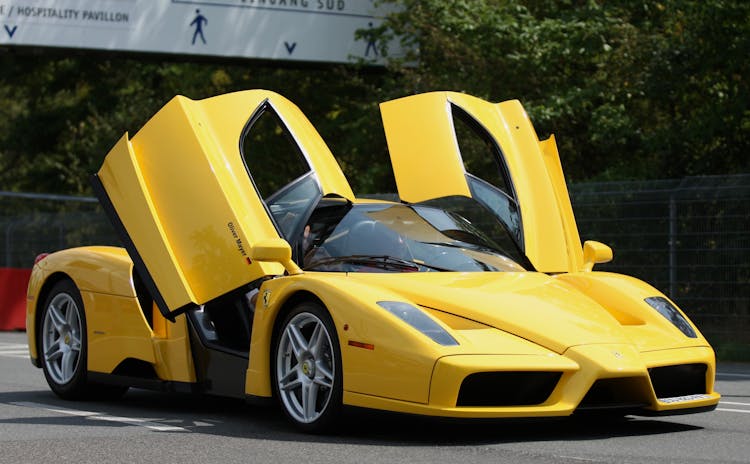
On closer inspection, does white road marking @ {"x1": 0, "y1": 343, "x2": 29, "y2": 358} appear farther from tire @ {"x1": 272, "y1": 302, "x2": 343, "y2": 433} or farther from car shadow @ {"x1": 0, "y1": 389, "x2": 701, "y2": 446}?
tire @ {"x1": 272, "y1": 302, "x2": 343, "y2": 433}

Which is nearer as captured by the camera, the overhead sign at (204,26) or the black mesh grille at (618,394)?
the black mesh grille at (618,394)

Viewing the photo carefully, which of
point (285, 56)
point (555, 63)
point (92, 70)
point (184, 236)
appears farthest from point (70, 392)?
point (92, 70)

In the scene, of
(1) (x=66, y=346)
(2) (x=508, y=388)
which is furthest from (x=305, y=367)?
(1) (x=66, y=346)

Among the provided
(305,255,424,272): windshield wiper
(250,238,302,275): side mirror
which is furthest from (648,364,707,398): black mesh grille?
(250,238,302,275): side mirror

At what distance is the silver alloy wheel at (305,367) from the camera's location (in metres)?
6.91

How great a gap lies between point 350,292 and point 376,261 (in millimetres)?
870

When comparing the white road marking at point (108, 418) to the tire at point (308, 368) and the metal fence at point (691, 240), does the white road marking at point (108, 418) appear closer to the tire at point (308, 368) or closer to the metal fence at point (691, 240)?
the tire at point (308, 368)

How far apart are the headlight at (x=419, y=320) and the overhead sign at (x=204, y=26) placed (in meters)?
16.9

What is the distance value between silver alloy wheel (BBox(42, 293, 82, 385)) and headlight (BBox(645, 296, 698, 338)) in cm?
393

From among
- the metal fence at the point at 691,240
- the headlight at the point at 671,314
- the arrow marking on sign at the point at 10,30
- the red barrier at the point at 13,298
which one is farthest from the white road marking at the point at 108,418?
the arrow marking on sign at the point at 10,30

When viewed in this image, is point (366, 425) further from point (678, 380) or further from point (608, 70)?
point (608, 70)

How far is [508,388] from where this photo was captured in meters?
6.51

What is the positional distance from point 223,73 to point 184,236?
2309cm

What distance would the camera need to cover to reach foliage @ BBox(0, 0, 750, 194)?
17.6 metres
